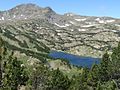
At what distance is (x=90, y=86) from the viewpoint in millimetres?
150375

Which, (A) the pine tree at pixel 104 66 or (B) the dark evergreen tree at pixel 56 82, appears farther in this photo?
(A) the pine tree at pixel 104 66

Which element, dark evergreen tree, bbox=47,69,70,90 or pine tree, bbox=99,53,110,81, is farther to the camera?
pine tree, bbox=99,53,110,81

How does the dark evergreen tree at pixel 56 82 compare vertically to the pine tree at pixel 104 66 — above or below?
below

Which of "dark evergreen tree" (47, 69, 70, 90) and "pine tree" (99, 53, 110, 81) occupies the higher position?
"pine tree" (99, 53, 110, 81)

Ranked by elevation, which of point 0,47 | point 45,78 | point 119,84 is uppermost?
point 0,47

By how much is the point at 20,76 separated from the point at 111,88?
39.4 meters

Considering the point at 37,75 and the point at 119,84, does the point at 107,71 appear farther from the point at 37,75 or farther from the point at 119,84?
the point at 37,75

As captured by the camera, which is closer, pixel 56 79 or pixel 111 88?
pixel 111 88

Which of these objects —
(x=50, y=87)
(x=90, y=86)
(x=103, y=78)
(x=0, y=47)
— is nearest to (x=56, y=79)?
(x=50, y=87)

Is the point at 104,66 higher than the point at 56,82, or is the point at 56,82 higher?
the point at 104,66

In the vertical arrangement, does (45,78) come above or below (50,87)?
above

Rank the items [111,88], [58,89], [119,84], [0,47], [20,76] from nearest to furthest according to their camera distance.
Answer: [0,47], [111,88], [20,76], [58,89], [119,84]

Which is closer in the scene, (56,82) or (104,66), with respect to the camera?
(56,82)

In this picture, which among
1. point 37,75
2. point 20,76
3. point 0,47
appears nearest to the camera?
point 0,47
